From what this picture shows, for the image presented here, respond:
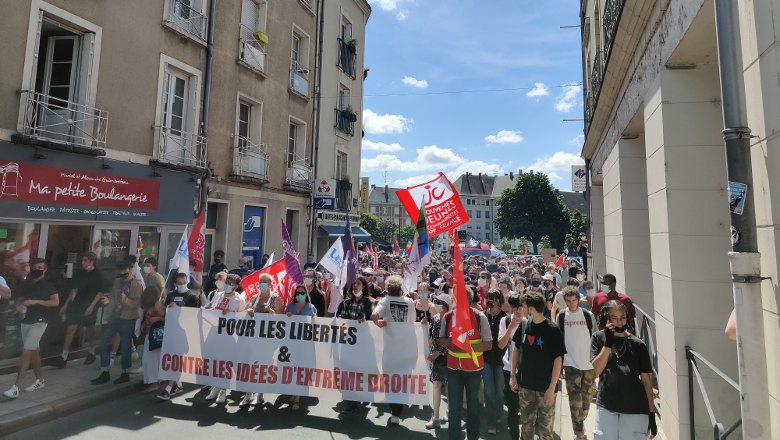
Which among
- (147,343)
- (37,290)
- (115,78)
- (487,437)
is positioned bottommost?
(487,437)

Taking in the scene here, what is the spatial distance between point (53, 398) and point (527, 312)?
21.4 ft

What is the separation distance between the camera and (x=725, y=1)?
2.86 meters

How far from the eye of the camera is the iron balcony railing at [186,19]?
11367mm

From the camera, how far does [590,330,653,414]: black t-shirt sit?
369 cm

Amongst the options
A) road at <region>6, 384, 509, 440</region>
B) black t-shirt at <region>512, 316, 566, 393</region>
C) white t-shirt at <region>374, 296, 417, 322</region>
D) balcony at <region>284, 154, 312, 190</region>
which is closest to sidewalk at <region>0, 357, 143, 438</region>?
road at <region>6, 384, 509, 440</region>

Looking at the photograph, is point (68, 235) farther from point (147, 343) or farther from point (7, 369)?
point (147, 343)

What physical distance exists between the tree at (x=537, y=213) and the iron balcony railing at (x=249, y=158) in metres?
52.6

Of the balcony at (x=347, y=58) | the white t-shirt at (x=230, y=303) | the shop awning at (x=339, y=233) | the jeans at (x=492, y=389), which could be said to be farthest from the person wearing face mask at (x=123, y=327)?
the balcony at (x=347, y=58)

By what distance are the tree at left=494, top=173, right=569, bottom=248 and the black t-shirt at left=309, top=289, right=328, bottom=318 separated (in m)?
57.8

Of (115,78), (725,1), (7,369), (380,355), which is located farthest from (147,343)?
(725,1)

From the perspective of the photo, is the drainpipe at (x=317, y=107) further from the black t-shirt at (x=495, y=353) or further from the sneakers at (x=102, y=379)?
the black t-shirt at (x=495, y=353)

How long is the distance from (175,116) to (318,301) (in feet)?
25.8

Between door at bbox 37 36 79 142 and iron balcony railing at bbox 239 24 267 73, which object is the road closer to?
door at bbox 37 36 79 142

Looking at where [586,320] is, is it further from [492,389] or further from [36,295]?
[36,295]
